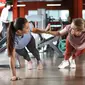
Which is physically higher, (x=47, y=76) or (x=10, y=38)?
(x=10, y=38)

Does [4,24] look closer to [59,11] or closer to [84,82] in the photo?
[84,82]

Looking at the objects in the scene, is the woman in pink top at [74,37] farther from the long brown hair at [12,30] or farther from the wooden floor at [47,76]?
the long brown hair at [12,30]

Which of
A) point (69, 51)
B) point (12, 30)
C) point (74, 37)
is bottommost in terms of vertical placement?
point (69, 51)

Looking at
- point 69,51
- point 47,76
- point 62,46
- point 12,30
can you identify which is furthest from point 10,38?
point 62,46

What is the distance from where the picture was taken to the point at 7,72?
4.38 metres

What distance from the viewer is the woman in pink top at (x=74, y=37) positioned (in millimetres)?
3893

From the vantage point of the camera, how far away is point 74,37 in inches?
168

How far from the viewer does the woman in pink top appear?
3.89 metres

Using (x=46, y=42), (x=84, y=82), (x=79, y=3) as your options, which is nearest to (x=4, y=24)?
(x=46, y=42)

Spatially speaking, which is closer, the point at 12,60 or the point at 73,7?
the point at 12,60

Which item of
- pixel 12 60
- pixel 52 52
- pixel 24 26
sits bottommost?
pixel 52 52

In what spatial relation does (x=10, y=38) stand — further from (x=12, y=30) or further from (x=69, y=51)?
(x=69, y=51)

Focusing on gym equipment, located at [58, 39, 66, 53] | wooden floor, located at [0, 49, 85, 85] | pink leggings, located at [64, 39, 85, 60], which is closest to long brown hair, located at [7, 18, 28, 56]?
wooden floor, located at [0, 49, 85, 85]

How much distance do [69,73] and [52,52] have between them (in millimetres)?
3590
